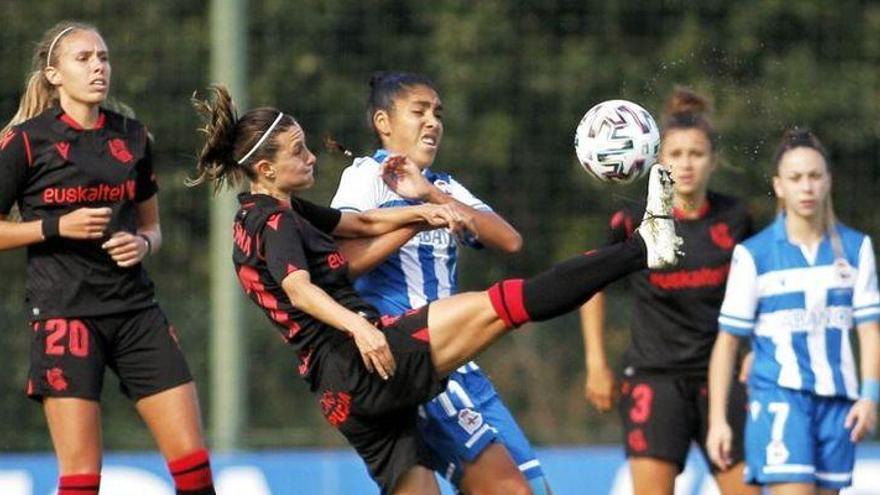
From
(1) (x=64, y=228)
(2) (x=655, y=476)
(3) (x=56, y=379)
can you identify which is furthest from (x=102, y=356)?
(2) (x=655, y=476)

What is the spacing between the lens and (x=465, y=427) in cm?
670

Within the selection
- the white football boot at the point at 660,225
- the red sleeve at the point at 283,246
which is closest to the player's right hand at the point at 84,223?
the red sleeve at the point at 283,246

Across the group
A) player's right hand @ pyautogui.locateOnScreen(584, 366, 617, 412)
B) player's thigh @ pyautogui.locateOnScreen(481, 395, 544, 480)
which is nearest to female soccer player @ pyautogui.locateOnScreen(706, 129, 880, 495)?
player's right hand @ pyautogui.locateOnScreen(584, 366, 617, 412)

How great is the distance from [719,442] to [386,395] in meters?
Answer: 1.85

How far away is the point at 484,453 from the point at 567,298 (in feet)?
2.80

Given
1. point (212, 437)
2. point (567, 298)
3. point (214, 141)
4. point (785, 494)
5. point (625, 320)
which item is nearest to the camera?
point (567, 298)

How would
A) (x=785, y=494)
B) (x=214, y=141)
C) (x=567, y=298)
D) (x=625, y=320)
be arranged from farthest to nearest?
(x=625, y=320)
(x=785, y=494)
(x=214, y=141)
(x=567, y=298)

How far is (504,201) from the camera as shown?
A: 1175 cm

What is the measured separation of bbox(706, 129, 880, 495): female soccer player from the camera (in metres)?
7.42

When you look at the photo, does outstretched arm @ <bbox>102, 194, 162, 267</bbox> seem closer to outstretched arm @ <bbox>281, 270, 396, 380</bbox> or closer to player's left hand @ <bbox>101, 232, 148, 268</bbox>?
player's left hand @ <bbox>101, 232, 148, 268</bbox>

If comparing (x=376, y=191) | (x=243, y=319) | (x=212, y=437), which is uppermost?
(x=376, y=191)

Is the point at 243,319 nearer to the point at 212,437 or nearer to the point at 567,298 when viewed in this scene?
the point at 212,437

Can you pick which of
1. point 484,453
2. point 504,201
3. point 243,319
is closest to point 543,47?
point 504,201

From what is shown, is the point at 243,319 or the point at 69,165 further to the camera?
the point at 243,319
